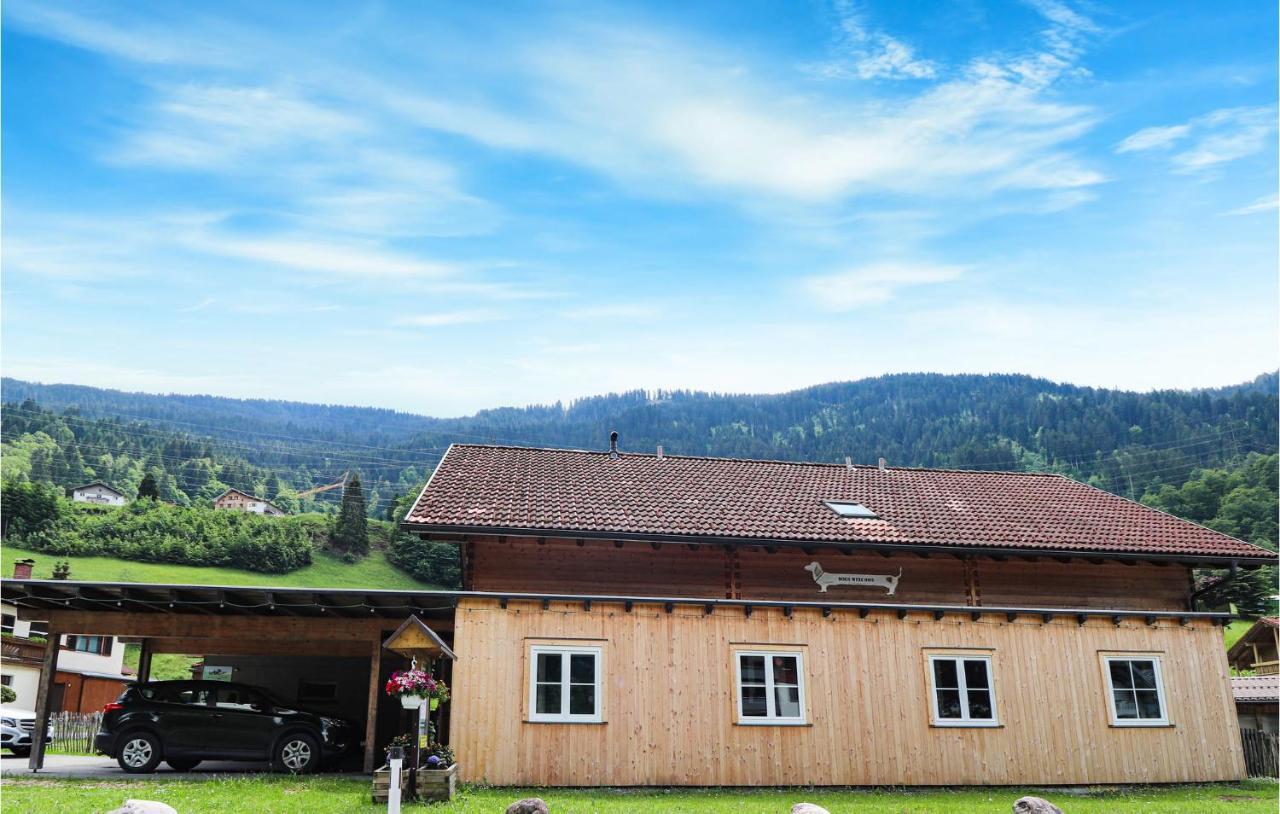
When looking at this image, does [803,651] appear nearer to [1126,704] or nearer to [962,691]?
[962,691]

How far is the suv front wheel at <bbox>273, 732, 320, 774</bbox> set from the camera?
17172 millimetres

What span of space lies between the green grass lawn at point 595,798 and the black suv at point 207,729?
1147 millimetres

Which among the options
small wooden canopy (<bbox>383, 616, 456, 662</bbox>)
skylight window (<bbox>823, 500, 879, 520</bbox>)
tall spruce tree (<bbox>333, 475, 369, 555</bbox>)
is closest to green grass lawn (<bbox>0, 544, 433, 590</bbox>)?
tall spruce tree (<bbox>333, 475, 369, 555</bbox>)

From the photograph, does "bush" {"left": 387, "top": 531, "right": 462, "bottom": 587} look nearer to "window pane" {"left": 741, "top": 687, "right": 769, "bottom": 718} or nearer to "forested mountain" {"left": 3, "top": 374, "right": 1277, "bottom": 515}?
"forested mountain" {"left": 3, "top": 374, "right": 1277, "bottom": 515}

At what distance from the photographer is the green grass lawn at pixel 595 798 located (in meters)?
12.9

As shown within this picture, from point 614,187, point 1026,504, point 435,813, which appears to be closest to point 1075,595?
point 1026,504

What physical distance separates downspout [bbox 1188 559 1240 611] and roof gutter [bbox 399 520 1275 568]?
0.06 metres

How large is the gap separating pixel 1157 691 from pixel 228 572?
6663cm

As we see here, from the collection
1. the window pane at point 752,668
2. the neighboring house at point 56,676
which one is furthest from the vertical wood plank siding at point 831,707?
the neighboring house at point 56,676

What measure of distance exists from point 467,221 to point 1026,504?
20.9 m

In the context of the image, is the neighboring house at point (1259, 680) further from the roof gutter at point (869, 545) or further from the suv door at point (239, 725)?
the suv door at point (239, 725)

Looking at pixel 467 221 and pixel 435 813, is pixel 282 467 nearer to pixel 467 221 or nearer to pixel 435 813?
pixel 467 221

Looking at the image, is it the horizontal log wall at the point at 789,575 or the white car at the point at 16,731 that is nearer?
the horizontal log wall at the point at 789,575

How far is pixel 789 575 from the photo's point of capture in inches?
853
